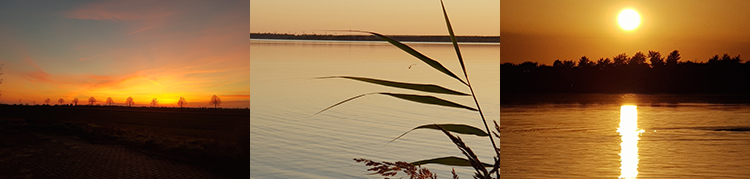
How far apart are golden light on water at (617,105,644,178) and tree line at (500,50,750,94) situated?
0.35 meters

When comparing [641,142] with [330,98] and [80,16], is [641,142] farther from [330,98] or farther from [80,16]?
[80,16]

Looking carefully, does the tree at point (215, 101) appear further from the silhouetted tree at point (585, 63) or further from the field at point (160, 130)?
the silhouetted tree at point (585, 63)

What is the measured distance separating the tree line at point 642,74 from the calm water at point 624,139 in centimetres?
15

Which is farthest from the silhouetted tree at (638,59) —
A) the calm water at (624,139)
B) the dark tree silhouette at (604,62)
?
the calm water at (624,139)

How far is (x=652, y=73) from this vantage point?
518cm

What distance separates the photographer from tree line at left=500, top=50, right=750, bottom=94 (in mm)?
5055

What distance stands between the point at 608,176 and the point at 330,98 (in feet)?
12.3

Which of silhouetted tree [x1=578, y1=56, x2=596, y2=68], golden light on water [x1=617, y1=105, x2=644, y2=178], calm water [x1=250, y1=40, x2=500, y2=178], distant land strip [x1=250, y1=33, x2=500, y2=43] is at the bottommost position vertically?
golden light on water [x1=617, y1=105, x2=644, y2=178]

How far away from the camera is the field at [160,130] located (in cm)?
289

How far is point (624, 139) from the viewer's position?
4762 millimetres

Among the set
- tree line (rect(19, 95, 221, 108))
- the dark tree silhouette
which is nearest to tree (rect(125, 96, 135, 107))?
tree line (rect(19, 95, 221, 108))

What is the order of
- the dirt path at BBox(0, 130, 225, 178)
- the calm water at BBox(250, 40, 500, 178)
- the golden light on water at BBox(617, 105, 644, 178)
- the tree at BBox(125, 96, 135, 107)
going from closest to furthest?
1. the calm water at BBox(250, 40, 500, 178)
2. the dirt path at BBox(0, 130, 225, 178)
3. the tree at BBox(125, 96, 135, 107)
4. the golden light on water at BBox(617, 105, 644, 178)

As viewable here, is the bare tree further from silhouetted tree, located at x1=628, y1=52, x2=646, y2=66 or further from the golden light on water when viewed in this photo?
silhouetted tree, located at x1=628, y1=52, x2=646, y2=66

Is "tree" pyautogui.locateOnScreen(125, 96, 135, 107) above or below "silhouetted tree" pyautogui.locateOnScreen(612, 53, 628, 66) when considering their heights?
below
